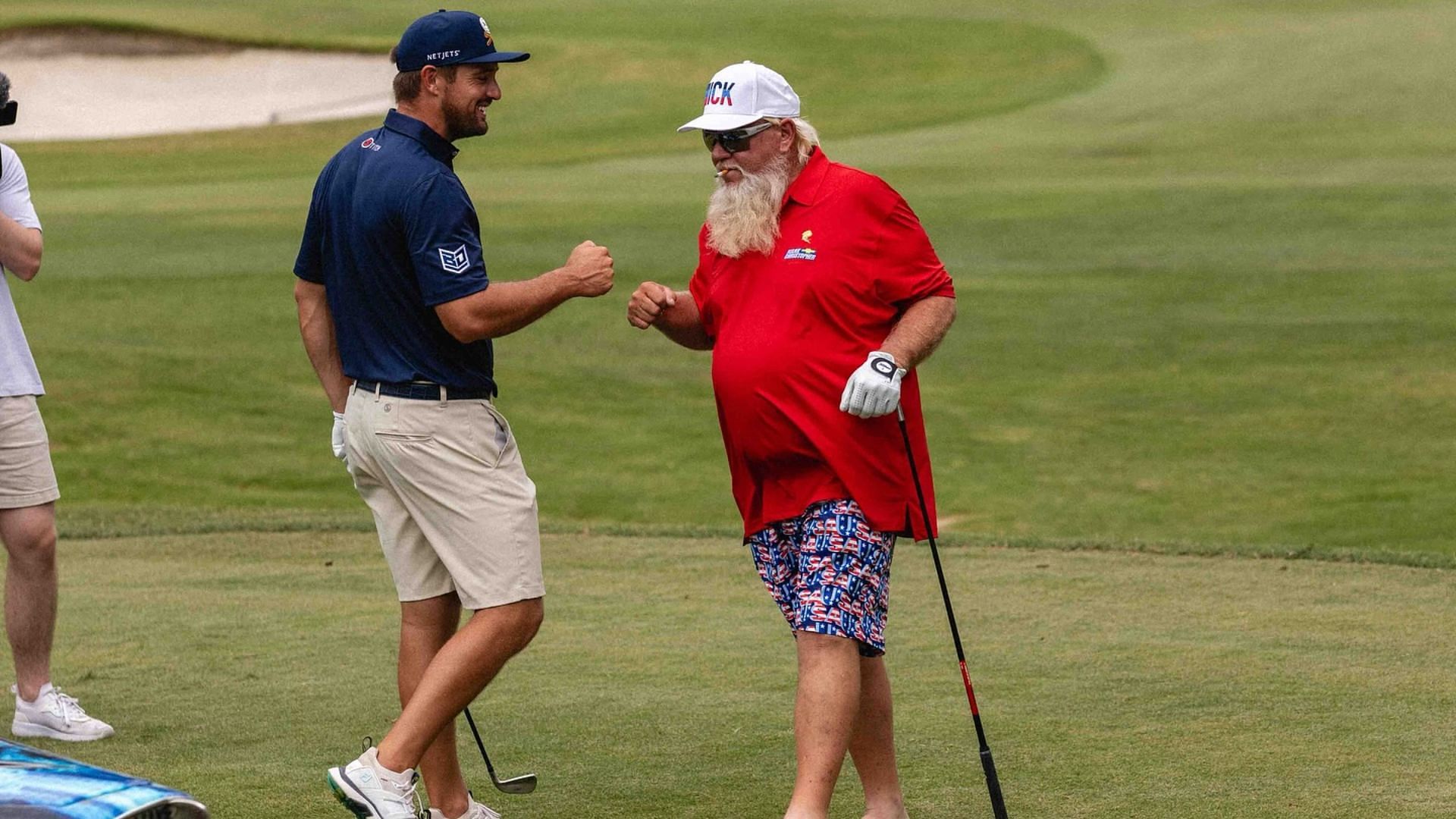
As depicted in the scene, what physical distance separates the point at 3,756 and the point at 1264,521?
9175 millimetres

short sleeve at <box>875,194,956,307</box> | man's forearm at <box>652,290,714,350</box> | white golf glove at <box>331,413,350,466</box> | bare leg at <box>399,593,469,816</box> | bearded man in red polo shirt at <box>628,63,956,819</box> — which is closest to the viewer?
bearded man in red polo shirt at <box>628,63,956,819</box>

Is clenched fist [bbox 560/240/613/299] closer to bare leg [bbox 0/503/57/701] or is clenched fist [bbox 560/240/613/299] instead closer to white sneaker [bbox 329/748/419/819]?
white sneaker [bbox 329/748/419/819]

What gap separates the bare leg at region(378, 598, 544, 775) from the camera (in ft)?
16.4

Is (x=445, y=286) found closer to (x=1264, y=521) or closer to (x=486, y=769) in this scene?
(x=486, y=769)

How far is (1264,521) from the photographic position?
1183cm

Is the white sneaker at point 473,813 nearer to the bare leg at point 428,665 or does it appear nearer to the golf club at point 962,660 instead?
the bare leg at point 428,665

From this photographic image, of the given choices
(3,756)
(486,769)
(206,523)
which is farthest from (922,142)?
(3,756)

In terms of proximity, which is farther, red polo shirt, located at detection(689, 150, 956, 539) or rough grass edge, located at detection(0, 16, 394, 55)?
rough grass edge, located at detection(0, 16, 394, 55)

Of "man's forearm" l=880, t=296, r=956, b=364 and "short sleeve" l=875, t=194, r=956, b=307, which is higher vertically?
"short sleeve" l=875, t=194, r=956, b=307

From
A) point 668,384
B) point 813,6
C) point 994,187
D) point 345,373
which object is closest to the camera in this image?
point 345,373

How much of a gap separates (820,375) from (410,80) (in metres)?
1.28

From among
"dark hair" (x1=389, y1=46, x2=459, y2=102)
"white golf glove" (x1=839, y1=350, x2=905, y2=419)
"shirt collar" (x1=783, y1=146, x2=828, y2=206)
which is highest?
"dark hair" (x1=389, y1=46, x2=459, y2=102)

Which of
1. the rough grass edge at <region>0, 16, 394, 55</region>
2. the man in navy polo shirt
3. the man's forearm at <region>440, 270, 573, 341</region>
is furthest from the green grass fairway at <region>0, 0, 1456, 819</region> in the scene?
the rough grass edge at <region>0, 16, 394, 55</region>

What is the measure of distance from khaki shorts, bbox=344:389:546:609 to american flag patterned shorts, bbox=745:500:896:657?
67cm
